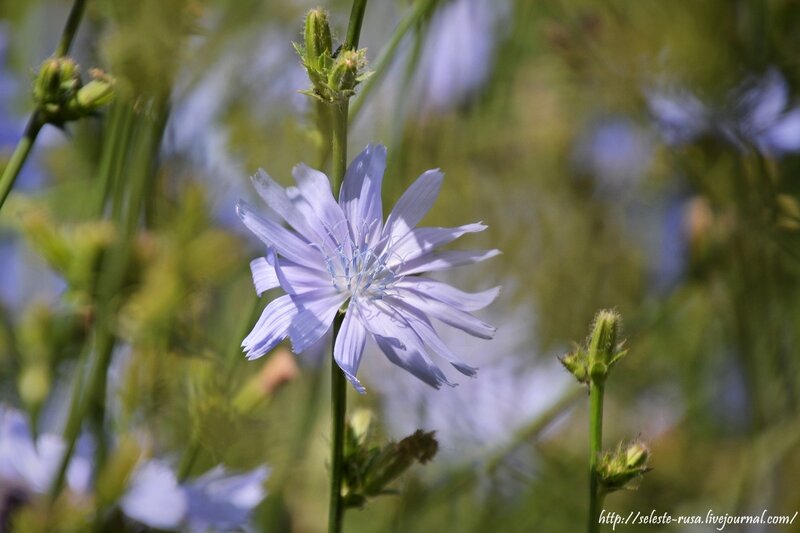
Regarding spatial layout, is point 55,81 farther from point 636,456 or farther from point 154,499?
point 636,456

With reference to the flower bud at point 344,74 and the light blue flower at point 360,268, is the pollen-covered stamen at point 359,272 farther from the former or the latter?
the flower bud at point 344,74

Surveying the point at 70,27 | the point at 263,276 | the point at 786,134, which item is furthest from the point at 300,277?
the point at 786,134

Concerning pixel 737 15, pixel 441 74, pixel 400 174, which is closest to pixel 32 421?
pixel 400 174

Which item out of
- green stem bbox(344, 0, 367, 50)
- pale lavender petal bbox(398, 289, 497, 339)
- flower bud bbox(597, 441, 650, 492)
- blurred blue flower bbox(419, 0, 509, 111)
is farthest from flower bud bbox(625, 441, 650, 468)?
blurred blue flower bbox(419, 0, 509, 111)

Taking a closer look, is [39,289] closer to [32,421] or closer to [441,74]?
[32,421]

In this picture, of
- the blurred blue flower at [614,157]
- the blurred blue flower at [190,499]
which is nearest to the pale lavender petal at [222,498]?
the blurred blue flower at [190,499]

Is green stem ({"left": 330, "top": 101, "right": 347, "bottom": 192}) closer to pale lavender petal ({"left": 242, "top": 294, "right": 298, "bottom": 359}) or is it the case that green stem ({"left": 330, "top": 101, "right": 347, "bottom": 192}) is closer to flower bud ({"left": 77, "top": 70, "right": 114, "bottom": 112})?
pale lavender petal ({"left": 242, "top": 294, "right": 298, "bottom": 359})
